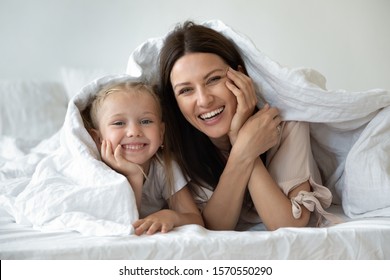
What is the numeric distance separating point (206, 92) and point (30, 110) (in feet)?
4.01

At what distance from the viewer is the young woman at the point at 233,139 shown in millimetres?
1118

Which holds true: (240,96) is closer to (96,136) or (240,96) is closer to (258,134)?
(258,134)

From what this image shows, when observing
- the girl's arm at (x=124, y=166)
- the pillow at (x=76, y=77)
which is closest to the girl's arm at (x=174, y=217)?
the girl's arm at (x=124, y=166)

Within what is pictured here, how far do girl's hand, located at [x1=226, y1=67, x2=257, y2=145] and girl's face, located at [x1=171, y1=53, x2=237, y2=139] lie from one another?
15mm

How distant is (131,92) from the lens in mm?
1175

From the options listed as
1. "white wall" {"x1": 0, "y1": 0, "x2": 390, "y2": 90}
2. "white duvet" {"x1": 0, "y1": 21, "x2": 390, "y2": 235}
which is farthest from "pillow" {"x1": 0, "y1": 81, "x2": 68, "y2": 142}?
"white duvet" {"x1": 0, "y1": 21, "x2": 390, "y2": 235}

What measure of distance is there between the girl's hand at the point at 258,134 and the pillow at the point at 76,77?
139 centimetres

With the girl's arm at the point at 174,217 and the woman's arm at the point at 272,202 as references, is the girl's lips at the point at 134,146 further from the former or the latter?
the woman's arm at the point at 272,202

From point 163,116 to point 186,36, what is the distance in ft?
0.73

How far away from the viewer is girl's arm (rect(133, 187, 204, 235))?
3.12 ft

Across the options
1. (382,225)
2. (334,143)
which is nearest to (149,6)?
(334,143)

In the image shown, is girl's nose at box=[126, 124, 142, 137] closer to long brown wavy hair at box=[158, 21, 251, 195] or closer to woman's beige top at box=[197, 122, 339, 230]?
long brown wavy hair at box=[158, 21, 251, 195]

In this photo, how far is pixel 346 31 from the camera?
253 cm

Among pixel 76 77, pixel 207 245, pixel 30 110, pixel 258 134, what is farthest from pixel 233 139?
pixel 76 77
